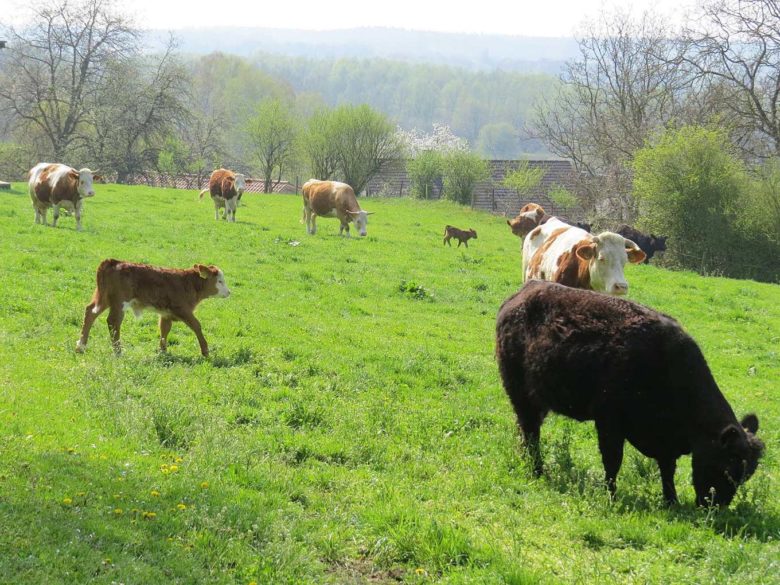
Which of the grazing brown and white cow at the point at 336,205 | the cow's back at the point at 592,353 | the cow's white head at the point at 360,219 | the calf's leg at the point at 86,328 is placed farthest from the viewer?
the cow's white head at the point at 360,219

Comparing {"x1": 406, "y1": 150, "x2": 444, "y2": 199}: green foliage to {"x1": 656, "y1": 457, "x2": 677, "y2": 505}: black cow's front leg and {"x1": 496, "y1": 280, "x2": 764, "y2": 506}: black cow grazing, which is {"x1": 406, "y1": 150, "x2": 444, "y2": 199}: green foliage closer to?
{"x1": 496, "y1": 280, "x2": 764, "y2": 506}: black cow grazing

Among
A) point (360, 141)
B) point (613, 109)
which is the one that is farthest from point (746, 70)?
point (360, 141)

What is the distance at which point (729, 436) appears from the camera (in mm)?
6391

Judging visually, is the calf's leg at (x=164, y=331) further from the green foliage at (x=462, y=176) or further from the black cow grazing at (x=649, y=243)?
the green foliage at (x=462, y=176)

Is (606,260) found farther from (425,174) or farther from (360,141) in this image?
(425,174)

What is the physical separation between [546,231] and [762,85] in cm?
3112

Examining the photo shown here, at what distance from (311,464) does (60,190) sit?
17.1 metres

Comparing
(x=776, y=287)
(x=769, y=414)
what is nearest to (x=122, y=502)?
(x=769, y=414)

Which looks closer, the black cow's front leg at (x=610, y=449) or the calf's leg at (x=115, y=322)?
the black cow's front leg at (x=610, y=449)

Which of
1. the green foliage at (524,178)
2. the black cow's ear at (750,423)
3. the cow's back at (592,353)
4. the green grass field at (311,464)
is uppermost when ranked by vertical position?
the green foliage at (524,178)

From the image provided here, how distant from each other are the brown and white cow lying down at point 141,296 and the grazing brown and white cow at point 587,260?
5.16 metres

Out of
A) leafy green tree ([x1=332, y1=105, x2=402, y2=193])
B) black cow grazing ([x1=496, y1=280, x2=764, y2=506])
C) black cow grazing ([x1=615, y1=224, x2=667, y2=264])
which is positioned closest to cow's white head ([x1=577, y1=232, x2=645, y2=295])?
black cow grazing ([x1=496, y1=280, x2=764, y2=506])

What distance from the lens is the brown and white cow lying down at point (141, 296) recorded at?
10.4 meters

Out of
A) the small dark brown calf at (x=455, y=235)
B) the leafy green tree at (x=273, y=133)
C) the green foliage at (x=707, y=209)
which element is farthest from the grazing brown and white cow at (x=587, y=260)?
the leafy green tree at (x=273, y=133)
